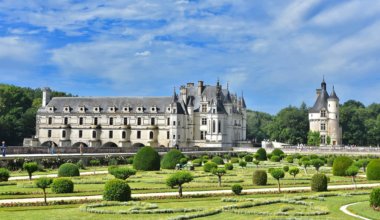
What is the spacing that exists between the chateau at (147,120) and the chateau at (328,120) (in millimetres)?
11946

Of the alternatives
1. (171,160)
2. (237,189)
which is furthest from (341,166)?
(237,189)

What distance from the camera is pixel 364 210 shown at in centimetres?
1720

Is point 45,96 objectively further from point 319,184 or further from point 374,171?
point 319,184

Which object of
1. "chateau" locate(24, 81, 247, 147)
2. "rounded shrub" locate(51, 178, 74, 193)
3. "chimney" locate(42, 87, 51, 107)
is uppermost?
"chimney" locate(42, 87, 51, 107)

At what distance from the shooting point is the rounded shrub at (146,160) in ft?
119

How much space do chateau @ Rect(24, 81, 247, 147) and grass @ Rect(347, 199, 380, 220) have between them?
53.4 meters

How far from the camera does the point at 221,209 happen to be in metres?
17.1

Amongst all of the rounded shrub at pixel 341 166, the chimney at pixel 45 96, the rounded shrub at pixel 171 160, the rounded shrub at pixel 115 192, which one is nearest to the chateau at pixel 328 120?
the chimney at pixel 45 96

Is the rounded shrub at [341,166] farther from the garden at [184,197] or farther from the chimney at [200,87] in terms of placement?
the chimney at [200,87]

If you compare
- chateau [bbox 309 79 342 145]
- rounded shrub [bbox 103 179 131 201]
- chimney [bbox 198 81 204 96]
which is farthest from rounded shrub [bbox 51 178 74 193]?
chateau [bbox 309 79 342 145]

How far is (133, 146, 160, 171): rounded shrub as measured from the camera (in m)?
36.3

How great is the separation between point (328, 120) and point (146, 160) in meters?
49.2

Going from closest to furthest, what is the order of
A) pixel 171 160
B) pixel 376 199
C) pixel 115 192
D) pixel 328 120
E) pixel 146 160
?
pixel 376 199, pixel 115 192, pixel 146 160, pixel 171 160, pixel 328 120

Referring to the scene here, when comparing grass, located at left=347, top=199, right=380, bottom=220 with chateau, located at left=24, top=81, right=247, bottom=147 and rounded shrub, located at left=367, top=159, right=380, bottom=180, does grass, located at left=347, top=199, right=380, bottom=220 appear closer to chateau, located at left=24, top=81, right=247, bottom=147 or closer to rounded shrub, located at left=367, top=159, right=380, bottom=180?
rounded shrub, located at left=367, top=159, right=380, bottom=180
